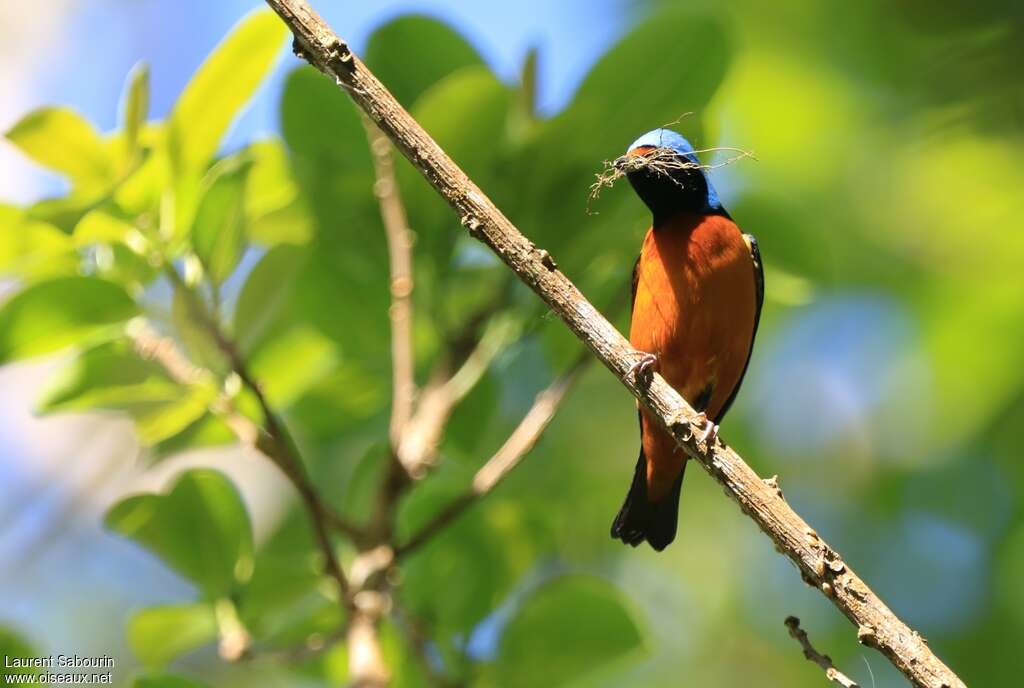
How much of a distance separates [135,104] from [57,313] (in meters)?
0.57

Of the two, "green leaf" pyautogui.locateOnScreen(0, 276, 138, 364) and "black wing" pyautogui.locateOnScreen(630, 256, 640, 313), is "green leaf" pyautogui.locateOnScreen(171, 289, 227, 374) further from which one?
"black wing" pyautogui.locateOnScreen(630, 256, 640, 313)

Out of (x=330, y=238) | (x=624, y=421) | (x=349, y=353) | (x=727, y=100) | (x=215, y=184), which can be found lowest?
(x=624, y=421)

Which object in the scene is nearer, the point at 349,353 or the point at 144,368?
the point at 144,368

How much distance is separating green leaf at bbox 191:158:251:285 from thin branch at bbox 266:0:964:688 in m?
0.66

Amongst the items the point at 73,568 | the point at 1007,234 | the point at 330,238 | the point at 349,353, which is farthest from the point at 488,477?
the point at 73,568

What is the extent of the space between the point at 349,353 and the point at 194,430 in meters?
0.55

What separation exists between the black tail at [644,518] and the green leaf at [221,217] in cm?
166

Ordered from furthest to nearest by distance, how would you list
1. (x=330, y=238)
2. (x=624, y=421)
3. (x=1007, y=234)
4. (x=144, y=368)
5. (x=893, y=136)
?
(x=624, y=421) < (x=893, y=136) < (x=1007, y=234) < (x=330, y=238) < (x=144, y=368)

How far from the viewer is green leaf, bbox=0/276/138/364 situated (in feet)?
9.50

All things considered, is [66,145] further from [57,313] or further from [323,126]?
[323,126]

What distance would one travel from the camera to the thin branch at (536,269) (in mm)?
2348

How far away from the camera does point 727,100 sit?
5.98 metres

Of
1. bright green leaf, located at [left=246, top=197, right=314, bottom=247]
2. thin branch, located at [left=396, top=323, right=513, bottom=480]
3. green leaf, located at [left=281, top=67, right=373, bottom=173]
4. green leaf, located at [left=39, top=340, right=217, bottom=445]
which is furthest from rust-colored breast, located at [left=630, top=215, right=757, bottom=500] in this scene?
green leaf, located at [left=39, top=340, right=217, bottom=445]

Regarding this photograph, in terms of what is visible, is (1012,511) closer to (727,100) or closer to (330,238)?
(727,100)
